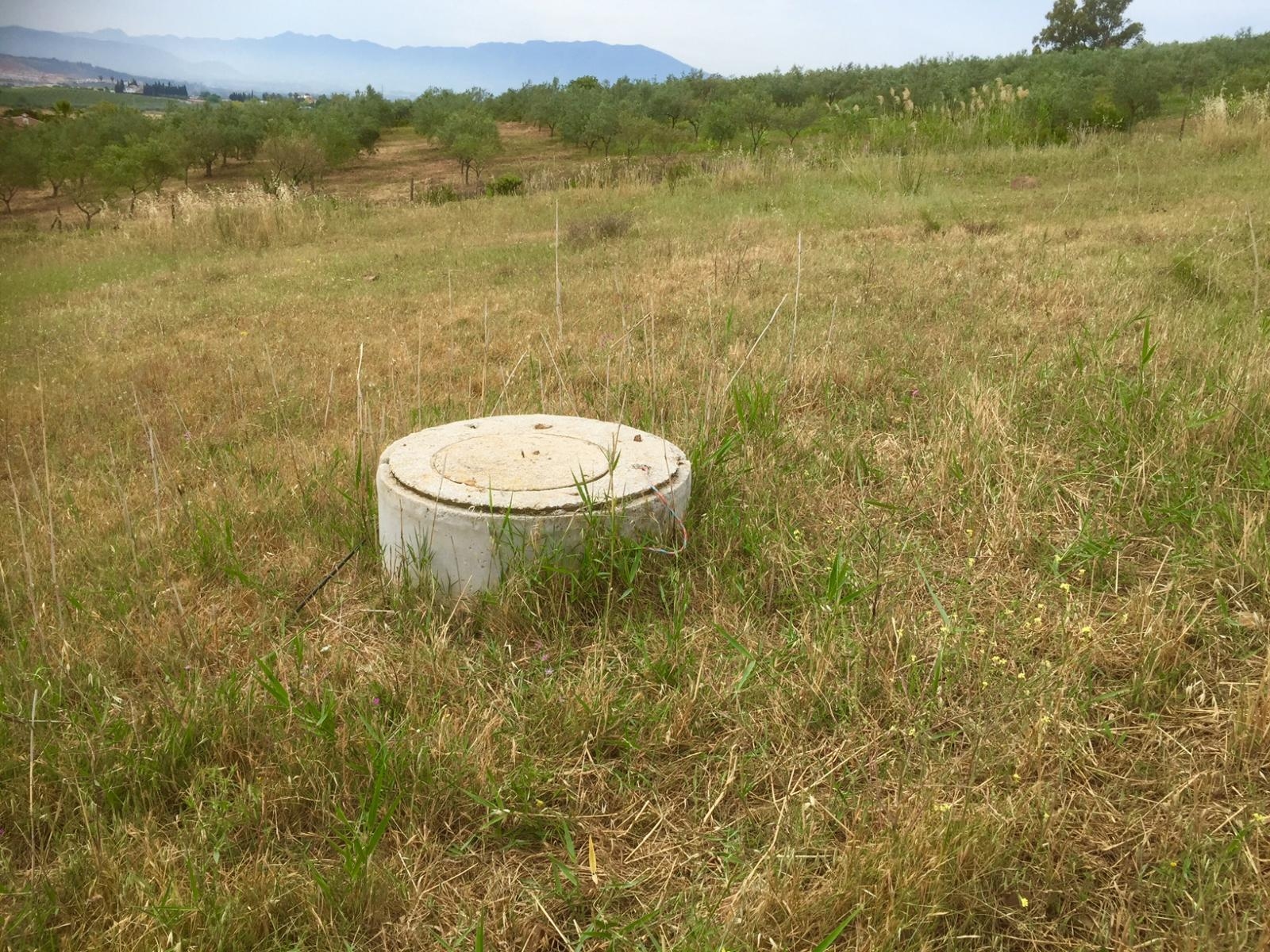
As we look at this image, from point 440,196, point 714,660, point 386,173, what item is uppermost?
point 386,173

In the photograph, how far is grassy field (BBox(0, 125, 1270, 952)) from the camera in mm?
1755

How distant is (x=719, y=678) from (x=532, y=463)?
3.57 feet

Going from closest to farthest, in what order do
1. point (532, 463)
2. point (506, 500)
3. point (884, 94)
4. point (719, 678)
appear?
point (719, 678), point (506, 500), point (532, 463), point (884, 94)

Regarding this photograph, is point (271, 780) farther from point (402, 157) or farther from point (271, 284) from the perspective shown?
point (402, 157)

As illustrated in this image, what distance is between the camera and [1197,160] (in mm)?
10938

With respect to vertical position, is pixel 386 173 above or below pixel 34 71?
below

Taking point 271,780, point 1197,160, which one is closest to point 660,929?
point 271,780

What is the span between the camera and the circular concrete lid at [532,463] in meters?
2.77

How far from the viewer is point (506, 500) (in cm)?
274

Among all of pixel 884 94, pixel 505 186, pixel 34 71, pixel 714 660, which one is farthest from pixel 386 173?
pixel 714 660

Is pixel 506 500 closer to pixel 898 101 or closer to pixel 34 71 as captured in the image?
pixel 898 101

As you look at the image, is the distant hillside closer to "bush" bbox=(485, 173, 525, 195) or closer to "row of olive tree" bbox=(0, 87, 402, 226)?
"row of olive tree" bbox=(0, 87, 402, 226)

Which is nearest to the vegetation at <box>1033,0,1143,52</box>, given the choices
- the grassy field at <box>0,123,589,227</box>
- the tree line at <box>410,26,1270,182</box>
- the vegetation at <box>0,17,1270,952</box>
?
the tree line at <box>410,26,1270,182</box>

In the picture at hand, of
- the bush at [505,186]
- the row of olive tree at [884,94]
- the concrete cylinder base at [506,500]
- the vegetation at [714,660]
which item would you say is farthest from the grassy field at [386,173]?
the concrete cylinder base at [506,500]
